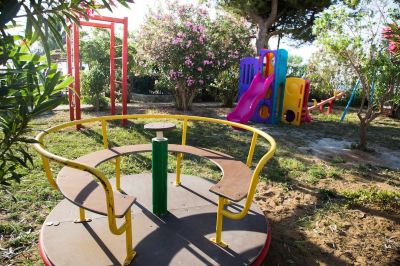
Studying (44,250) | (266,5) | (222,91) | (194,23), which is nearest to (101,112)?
(194,23)

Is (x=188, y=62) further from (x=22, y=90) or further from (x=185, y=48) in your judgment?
(x=22, y=90)

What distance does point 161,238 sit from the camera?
238cm

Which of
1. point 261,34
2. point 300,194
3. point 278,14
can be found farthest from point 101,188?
point 278,14

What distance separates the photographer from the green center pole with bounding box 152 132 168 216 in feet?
8.77

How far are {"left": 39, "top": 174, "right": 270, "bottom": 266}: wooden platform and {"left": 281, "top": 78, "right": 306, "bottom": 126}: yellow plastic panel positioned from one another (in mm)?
5794

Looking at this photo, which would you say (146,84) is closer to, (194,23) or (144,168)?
(194,23)

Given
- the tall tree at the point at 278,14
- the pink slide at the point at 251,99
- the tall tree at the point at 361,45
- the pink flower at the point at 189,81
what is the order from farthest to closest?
the tall tree at the point at 278,14, the pink flower at the point at 189,81, the pink slide at the point at 251,99, the tall tree at the point at 361,45

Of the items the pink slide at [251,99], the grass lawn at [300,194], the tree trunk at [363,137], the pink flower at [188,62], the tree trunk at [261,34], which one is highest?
the tree trunk at [261,34]

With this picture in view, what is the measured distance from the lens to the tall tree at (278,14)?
13477 mm

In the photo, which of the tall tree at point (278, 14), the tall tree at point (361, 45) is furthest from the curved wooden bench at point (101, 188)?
the tall tree at point (278, 14)

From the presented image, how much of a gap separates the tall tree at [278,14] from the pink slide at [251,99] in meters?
6.57

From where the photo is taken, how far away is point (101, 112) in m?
8.66

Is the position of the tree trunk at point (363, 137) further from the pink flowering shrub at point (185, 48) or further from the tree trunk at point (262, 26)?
the tree trunk at point (262, 26)

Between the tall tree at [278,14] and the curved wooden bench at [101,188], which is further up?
the tall tree at [278,14]
